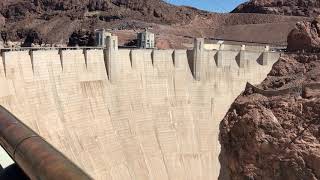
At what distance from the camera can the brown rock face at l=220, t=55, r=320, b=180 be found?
65.1ft

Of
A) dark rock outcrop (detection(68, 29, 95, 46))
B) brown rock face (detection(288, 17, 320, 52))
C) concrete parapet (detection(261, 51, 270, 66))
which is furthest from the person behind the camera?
dark rock outcrop (detection(68, 29, 95, 46))

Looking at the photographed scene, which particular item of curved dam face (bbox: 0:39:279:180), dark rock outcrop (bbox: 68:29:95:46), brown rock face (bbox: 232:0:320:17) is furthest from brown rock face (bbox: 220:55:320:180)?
brown rock face (bbox: 232:0:320:17)

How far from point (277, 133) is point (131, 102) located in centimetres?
963

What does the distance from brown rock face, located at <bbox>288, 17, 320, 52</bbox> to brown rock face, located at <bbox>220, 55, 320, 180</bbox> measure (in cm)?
198

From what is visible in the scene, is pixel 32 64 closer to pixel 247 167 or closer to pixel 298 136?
pixel 247 167

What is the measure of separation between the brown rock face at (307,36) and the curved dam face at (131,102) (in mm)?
4455

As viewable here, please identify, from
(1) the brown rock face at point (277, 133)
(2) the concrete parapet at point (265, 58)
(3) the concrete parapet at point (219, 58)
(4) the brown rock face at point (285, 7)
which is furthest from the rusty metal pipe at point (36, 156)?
(4) the brown rock face at point (285, 7)

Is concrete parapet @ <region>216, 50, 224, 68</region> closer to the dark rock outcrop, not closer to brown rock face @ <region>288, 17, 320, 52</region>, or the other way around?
brown rock face @ <region>288, 17, 320, 52</region>

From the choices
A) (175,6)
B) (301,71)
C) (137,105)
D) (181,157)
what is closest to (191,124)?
(181,157)

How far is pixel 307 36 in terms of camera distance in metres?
26.9

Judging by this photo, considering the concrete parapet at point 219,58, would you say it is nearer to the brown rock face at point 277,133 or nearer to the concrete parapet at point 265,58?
the concrete parapet at point 265,58

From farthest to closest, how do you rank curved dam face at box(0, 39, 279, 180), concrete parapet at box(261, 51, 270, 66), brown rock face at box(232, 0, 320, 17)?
brown rock face at box(232, 0, 320, 17) → concrete parapet at box(261, 51, 270, 66) → curved dam face at box(0, 39, 279, 180)

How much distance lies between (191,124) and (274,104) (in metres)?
9.28

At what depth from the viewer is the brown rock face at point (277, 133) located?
65.1 ft
